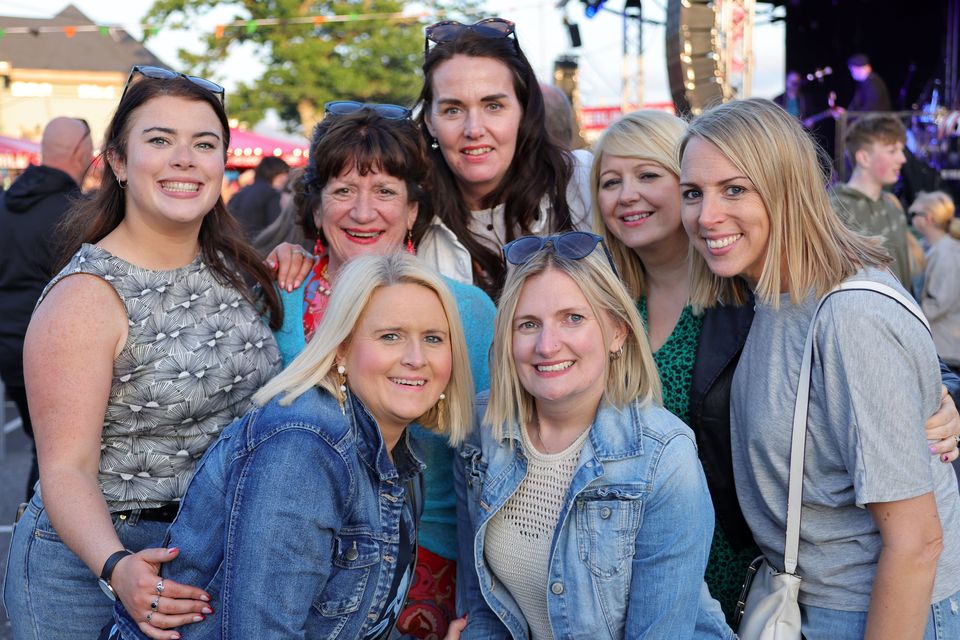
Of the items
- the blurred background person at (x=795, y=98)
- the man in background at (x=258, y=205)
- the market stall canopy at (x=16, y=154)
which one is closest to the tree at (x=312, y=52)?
the market stall canopy at (x=16, y=154)

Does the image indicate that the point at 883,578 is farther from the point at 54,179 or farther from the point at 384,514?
the point at 54,179

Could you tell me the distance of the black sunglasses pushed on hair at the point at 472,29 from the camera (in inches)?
129

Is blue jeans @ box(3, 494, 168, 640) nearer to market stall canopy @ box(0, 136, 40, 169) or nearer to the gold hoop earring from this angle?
the gold hoop earring

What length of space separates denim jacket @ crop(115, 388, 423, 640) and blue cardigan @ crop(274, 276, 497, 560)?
0.44 meters

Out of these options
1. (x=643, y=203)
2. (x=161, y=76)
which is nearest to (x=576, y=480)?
(x=643, y=203)

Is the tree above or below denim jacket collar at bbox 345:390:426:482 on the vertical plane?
above

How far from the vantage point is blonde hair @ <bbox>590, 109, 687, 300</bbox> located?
277 centimetres

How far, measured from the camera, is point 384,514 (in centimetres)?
221

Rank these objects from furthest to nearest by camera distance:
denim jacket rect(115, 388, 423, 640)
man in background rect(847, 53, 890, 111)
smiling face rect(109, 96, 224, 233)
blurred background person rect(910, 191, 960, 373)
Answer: man in background rect(847, 53, 890, 111)
blurred background person rect(910, 191, 960, 373)
smiling face rect(109, 96, 224, 233)
denim jacket rect(115, 388, 423, 640)

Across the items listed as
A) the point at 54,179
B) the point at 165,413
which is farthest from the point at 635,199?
the point at 54,179

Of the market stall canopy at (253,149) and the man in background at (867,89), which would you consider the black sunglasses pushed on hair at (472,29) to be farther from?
the market stall canopy at (253,149)

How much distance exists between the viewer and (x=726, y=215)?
2.24 m

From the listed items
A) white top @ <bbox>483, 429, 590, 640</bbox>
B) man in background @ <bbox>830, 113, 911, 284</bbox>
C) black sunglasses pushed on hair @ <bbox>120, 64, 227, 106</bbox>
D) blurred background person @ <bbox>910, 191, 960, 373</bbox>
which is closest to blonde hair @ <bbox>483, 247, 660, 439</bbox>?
white top @ <bbox>483, 429, 590, 640</bbox>

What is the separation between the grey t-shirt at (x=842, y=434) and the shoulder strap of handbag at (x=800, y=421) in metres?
0.02
